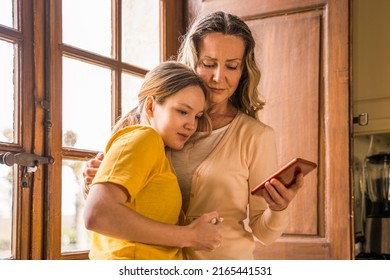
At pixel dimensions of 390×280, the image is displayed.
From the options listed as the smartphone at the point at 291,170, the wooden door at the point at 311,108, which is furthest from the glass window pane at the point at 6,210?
the wooden door at the point at 311,108

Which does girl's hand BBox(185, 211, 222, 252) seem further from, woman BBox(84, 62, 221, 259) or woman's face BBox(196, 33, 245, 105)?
woman's face BBox(196, 33, 245, 105)

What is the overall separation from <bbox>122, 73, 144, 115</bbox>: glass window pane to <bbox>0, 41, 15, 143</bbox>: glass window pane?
13.5 inches

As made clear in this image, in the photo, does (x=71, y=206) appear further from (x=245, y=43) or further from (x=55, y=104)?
(x=245, y=43)

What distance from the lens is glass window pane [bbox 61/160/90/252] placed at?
1132 millimetres

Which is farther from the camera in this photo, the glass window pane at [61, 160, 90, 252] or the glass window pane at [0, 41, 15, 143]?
the glass window pane at [61, 160, 90, 252]

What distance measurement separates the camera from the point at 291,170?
0.75 meters

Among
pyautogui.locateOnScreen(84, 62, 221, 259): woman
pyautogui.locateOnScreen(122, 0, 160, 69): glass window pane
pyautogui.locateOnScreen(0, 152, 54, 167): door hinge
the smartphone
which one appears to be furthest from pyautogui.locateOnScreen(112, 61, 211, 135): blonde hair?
pyautogui.locateOnScreen(122, 0, 160, 69): glass window pane

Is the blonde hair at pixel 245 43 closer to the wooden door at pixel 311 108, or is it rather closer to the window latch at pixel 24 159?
the window latch at pixel 24 159

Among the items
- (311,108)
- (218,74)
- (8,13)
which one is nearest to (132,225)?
(218,74)

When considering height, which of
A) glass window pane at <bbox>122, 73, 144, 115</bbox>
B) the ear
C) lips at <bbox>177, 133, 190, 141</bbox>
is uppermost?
glass window pane at <bbox>122, 73, 144, 115</bbox>

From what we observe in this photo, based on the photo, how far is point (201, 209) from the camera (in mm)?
818

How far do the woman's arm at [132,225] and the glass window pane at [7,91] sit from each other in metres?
0.38
